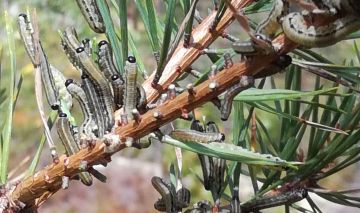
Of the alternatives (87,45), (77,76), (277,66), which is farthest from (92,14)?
(77,76)

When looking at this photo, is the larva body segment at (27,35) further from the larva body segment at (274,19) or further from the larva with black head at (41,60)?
the larva body segment at (274,19)

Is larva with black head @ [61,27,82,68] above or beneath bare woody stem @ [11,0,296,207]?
above

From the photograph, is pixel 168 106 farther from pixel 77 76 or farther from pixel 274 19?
pixel 77 76

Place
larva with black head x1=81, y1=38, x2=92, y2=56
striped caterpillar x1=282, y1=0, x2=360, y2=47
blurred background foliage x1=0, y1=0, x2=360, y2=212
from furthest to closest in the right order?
blurred background foliage x1=0, y1=0, x2=360, y2=212 < larva with black head x1=81, y1=38, x2=92, y2=56 < striped caterpillar x1=282, y1=0, x2=360, y2=47

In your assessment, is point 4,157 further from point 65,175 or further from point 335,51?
point 335,51

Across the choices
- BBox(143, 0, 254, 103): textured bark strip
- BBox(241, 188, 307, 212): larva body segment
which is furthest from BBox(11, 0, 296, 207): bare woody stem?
BBox(241, 188, 307, 212): larva body segment

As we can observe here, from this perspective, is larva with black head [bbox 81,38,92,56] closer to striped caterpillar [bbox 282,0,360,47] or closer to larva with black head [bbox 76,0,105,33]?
larva with black head [bbox 76,0,105,33]

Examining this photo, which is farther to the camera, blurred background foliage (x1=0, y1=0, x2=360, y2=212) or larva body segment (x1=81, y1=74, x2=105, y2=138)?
blurred background foliage (x1=0, y1=0, x2=360, y2=212)
